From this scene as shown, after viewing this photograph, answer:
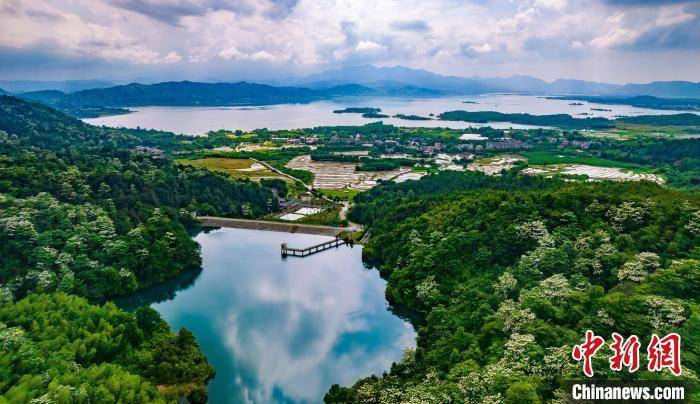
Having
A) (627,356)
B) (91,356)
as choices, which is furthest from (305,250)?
(627,356)

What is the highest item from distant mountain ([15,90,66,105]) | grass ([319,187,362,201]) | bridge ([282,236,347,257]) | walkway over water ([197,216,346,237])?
distant mountain ([15,90,66,105])

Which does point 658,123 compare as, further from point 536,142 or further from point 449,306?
point 449,306

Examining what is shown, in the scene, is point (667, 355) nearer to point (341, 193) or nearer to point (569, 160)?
point (341, 193)

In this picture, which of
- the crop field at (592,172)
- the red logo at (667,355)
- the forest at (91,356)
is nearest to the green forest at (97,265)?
the forest at (91,356)

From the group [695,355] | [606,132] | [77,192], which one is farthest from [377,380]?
[606,132]

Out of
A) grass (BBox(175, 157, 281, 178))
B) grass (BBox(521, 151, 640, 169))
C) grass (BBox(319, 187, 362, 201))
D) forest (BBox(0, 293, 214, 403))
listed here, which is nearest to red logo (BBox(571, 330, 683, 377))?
forest (BBox(0, 293, 214, 403))

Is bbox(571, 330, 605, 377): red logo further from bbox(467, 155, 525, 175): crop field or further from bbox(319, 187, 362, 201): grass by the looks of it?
bbox(467, 155, 525, 175): crop field
